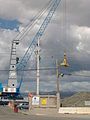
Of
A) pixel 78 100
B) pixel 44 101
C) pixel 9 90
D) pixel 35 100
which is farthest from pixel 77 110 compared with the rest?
pixel 9 90

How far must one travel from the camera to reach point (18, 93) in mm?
176125

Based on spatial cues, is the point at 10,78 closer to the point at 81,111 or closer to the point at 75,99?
the point at 75,99

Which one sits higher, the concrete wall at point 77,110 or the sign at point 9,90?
the sign at point 9,90

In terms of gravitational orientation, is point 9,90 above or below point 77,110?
above

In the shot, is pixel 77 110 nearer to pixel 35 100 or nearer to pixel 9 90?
pixel 35 100

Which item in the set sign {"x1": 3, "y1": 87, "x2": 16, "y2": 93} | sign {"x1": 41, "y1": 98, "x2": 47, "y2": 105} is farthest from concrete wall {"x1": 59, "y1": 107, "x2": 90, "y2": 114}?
sign {"x1": 3, "y1": 87, "x2": 16, "y2": 93}

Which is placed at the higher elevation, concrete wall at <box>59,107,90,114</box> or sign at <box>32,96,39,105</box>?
sign at <box>32,96,39,105</box>

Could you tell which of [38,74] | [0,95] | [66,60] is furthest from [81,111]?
[0,95]

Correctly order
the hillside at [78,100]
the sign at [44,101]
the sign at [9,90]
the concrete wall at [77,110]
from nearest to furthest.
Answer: the concrete wall at [77,110]
the sign at [44,101]
the hillside at [78,100]
the sign at [9,90]

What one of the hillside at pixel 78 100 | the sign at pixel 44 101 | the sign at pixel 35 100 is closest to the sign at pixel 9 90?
the hillside at pixel 78 100

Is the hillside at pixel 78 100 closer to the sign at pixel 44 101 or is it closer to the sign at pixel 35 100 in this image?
the sign at pixel 44 101

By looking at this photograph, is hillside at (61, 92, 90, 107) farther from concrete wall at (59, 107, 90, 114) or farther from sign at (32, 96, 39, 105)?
concrete wall at (59, 107, 90, 114)

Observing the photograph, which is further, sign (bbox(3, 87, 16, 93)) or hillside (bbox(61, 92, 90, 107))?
sign (bbox(3, 87, 16, 93))

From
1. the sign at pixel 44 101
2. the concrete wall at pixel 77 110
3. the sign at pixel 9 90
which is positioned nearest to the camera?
the concrete wall at pixel 77 110
